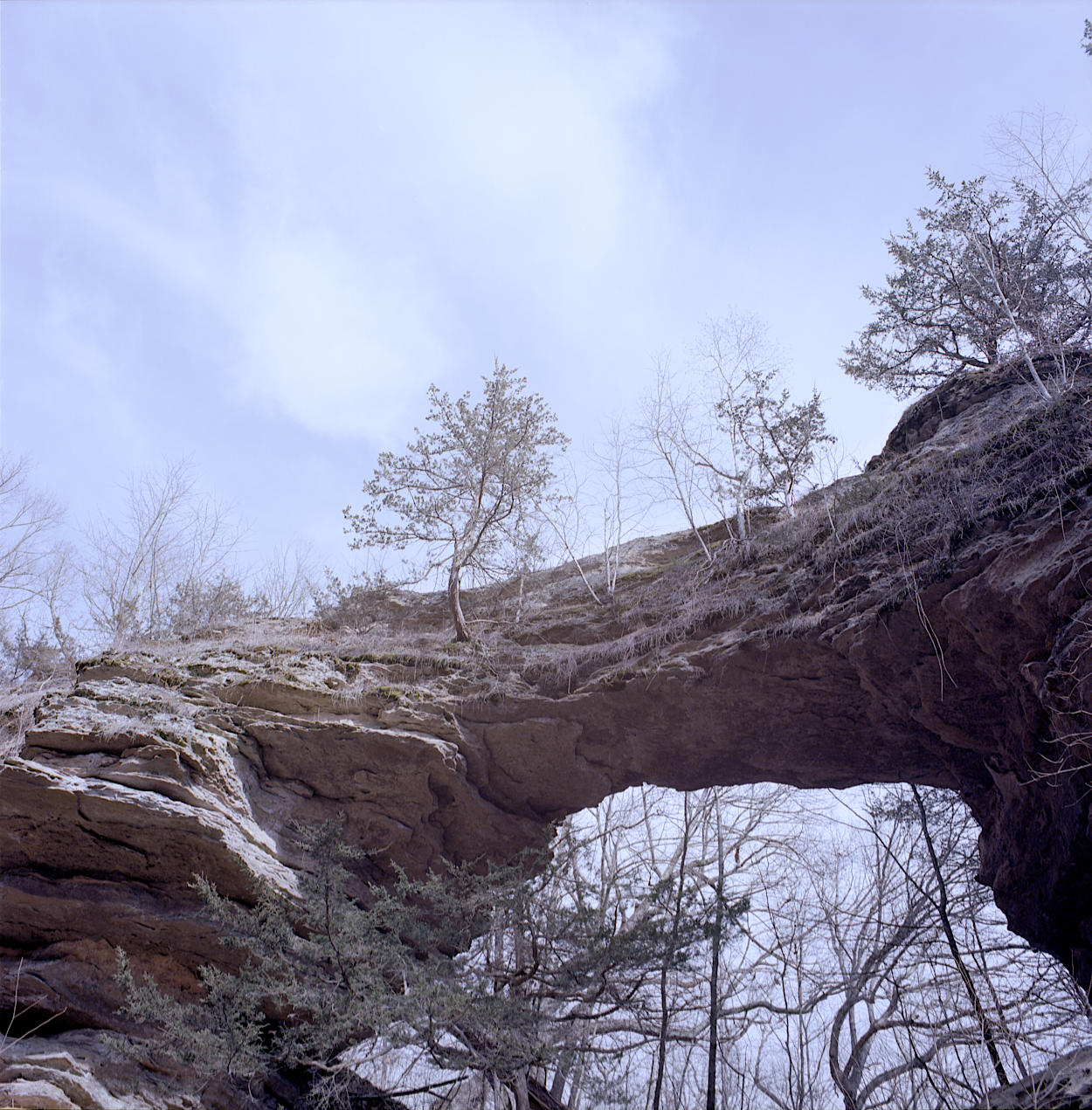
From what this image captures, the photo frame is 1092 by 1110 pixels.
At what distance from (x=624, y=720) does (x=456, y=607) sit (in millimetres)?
3846

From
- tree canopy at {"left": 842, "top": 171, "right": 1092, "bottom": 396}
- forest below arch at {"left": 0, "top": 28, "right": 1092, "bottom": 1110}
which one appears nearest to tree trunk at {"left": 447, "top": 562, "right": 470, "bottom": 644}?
forest below arch at {"left": 0, "top": 28, "right": 1092, "bottom": 1110}

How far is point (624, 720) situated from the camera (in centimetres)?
1011

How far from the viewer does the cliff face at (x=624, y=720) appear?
7.49 metres

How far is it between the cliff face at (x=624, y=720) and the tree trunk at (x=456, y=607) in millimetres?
649

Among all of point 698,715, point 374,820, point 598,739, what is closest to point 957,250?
point 698,715

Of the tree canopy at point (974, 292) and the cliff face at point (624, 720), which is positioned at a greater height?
Result: the tree canopy at point (974, 292)

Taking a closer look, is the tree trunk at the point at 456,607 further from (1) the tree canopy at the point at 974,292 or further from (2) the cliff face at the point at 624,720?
(1) the tree canopy at the point at 974,292

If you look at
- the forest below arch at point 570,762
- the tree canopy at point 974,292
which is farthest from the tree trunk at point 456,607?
the tree canopy at point 974,292

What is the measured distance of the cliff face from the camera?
7492 mm

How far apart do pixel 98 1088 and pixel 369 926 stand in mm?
2533

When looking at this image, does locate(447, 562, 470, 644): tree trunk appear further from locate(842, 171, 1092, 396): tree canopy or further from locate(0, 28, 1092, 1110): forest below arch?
locate(842, 171, 1092, 396): tree canopy

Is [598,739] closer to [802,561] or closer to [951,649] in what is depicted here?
[802,561]

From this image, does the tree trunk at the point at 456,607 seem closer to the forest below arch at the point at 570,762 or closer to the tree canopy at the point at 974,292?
the forest below arch at the point at 570,762

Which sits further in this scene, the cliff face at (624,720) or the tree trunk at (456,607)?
the tree trunk at (456,607)
